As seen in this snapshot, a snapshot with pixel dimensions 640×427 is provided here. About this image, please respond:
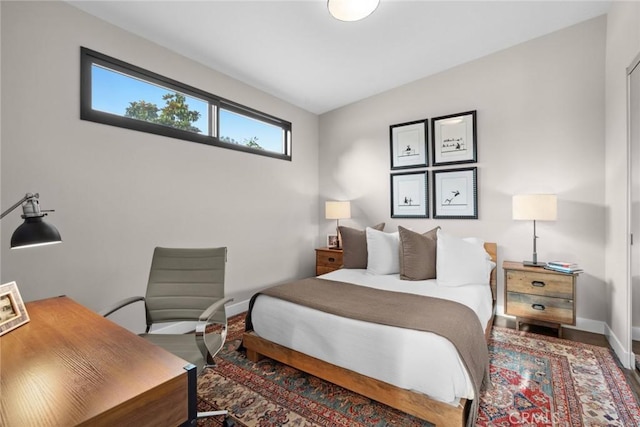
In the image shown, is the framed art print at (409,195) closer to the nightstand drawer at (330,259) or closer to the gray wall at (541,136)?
the gray wall at (541,136)

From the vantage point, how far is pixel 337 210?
3998 mm

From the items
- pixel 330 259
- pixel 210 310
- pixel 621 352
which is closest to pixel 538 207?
pixel 621 352

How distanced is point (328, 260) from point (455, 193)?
1.87 metres

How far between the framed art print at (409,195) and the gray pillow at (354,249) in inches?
34.9

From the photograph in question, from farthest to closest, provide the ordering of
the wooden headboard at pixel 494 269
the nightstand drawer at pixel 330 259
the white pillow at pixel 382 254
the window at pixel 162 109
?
the nightstand drawer at pixel 330 259, the wooden headboard at pixel 494 269, the white pillow at pixel 382 254, the window at pixel 162 109

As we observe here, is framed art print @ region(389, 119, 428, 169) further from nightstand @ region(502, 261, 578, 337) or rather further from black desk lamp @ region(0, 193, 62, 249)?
black desk lamp @ region(0, 193, 62, 249)

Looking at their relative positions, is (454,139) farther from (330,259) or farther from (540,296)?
(330,259)

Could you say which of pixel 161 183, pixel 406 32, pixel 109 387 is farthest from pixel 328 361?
pixel 406 32

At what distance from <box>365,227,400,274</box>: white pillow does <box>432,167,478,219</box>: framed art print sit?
0.94 m

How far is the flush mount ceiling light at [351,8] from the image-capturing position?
2.13 meters

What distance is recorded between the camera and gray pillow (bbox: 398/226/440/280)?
8.78 ft

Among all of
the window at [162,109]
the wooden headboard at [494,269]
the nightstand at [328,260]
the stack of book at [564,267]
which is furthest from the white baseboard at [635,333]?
the window at [162,109]

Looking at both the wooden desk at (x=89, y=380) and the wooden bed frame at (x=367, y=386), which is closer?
the wooden desk at (x=89, y=380)

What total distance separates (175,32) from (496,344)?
13.4 ft
